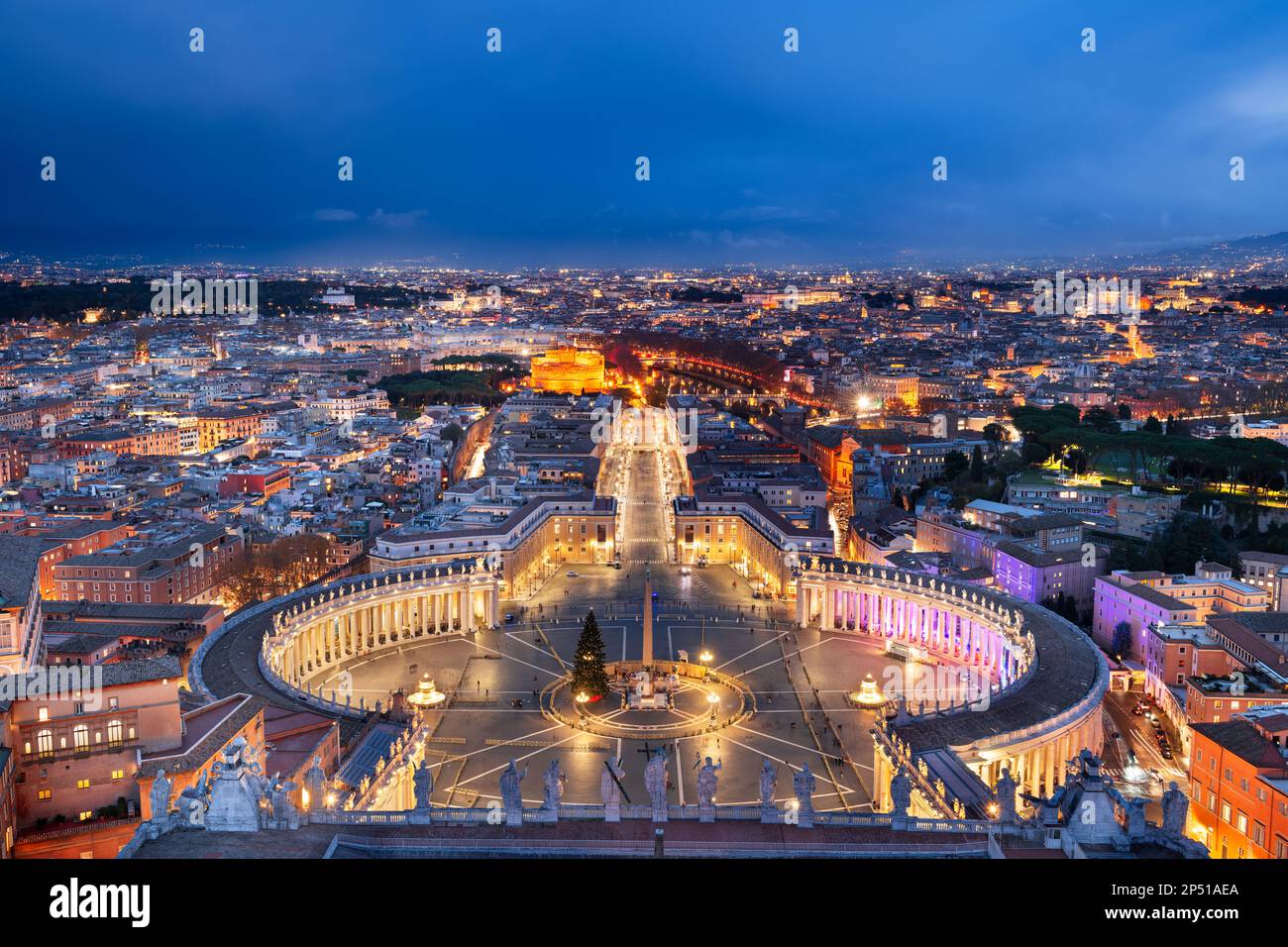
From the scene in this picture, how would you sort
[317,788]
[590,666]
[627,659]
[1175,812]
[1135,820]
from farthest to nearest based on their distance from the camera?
[627,659] < [590,666] < [317,788] < [1135,820] < [1175,812]

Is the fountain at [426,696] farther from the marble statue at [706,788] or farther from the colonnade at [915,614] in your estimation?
the marble statue at [706,788]

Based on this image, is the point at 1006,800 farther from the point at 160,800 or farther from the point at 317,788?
the point at 160,800

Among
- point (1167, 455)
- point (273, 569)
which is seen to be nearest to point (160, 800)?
point (273, 569)

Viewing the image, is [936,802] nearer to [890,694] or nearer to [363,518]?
[890,694]

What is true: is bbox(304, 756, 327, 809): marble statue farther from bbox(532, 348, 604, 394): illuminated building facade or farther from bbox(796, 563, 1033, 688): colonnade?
bbox(532, 348, 604, 394): illuminated building facade

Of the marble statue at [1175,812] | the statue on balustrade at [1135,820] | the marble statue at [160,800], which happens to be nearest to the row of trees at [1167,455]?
the marble statue at [1175,812]

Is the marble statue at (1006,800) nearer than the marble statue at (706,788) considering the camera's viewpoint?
Yes

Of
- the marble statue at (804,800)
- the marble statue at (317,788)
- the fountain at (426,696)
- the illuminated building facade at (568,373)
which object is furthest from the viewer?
the illuminated building facade at (568,373)

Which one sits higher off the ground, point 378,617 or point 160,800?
point 160,800

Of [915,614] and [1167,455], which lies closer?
[915,614]
